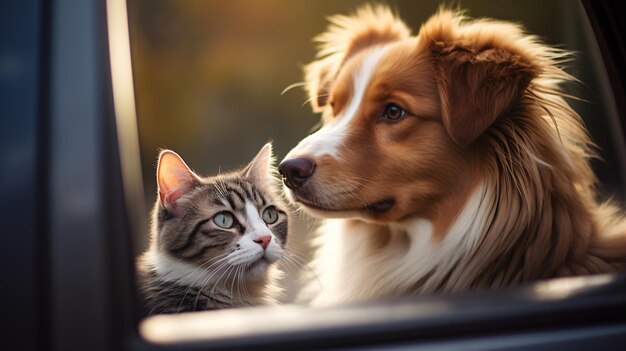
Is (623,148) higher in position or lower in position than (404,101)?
lower

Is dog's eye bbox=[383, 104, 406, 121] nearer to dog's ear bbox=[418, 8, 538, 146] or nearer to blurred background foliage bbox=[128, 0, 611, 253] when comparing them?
dog's ear bbox=[418, 8, 538, 146]

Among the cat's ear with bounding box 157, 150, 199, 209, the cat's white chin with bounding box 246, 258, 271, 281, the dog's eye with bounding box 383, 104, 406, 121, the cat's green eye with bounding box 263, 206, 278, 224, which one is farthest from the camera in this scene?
the dog's eye with bounding box 383, 104, 406, 121

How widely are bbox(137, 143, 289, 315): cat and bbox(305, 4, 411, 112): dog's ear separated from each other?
85 centimetres

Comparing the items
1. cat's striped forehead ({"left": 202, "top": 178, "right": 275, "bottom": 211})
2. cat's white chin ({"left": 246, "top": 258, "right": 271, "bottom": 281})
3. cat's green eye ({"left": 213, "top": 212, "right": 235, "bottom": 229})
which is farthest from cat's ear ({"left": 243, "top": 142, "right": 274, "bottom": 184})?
cat's white chin ({"left": 246, "top": 258, "right": 271, "bottom": 281})

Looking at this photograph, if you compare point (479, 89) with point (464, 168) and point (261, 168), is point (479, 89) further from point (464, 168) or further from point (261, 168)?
point (261, 168)

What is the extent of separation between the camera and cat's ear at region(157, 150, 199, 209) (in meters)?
1.72

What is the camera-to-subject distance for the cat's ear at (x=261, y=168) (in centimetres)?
205

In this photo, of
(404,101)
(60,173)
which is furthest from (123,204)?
(404,101)

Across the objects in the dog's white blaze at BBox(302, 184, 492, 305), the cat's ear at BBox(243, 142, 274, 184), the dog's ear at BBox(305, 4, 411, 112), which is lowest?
the dog's white blaze at BBox(302, 184, 492, 305)

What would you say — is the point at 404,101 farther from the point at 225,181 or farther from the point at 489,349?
the point at 489,349

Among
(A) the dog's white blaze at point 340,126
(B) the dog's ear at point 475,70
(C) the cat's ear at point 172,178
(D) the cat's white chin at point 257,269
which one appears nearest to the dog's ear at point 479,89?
(B) the dog's ear at point 475,70

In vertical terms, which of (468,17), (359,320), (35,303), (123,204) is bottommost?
(359,320)

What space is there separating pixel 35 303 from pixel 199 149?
1486 millimetres

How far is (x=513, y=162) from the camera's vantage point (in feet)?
6.48
